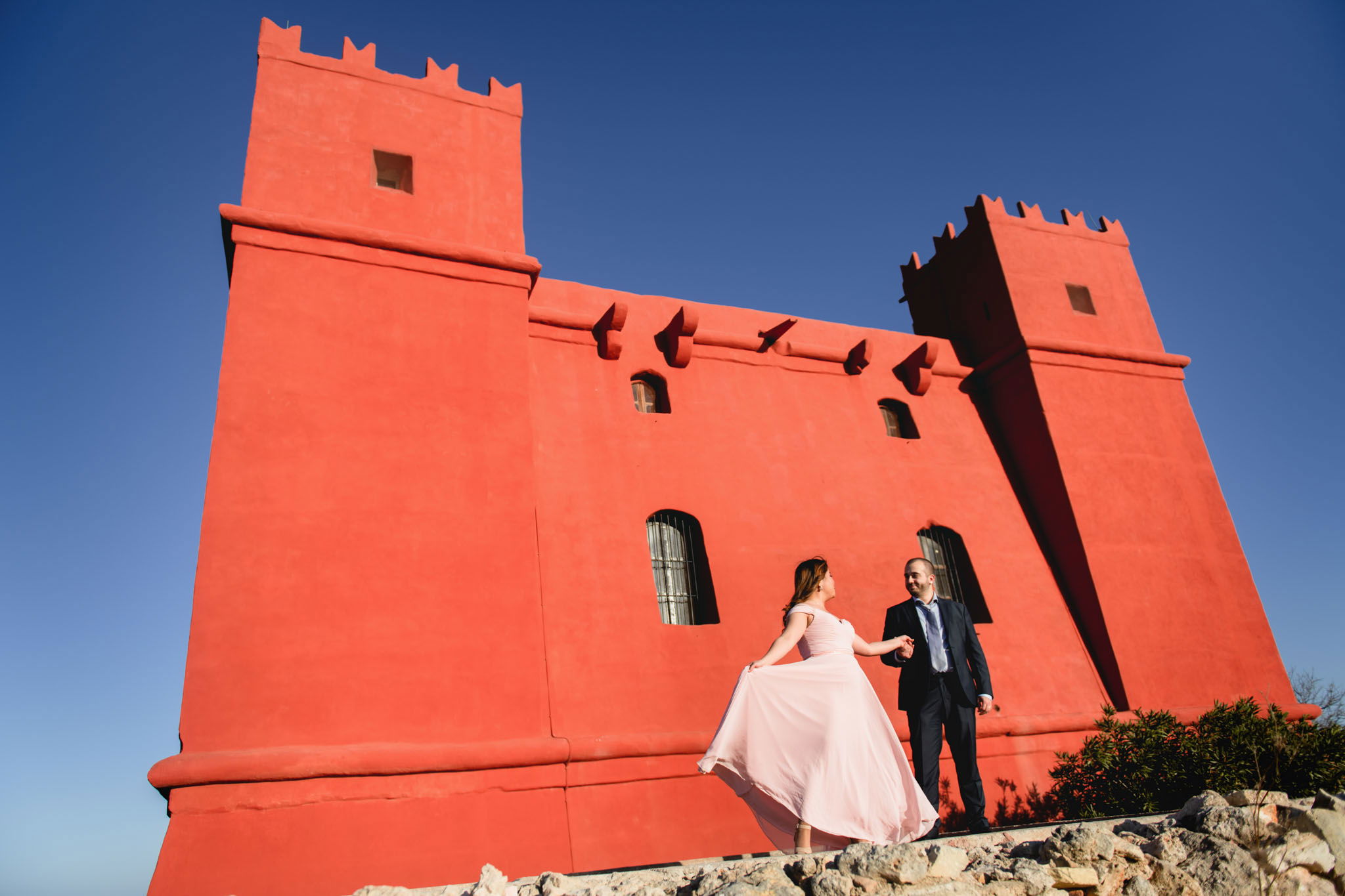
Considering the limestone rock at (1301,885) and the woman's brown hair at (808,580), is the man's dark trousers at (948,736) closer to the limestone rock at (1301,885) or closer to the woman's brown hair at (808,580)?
the woman's brown hair at (808,580)

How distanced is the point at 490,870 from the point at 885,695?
19.5 ft

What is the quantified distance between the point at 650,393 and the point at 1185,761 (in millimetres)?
6343

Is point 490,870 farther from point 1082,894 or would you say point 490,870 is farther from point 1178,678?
point 1178,678

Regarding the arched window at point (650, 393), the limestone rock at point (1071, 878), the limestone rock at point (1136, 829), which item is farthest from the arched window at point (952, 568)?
the limestone rock at point (1071, 878)

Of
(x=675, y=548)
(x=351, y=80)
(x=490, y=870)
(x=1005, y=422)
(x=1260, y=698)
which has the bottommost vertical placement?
(x=490, y=870)

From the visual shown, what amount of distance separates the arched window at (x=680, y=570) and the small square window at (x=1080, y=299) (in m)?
7.14

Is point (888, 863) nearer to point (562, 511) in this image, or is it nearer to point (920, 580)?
point (920, 580)

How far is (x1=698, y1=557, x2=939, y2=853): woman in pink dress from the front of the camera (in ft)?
16.5

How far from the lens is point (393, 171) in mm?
9984

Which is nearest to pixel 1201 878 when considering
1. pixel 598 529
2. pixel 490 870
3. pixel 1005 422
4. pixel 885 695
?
pixel 490 870

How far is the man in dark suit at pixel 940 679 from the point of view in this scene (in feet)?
21.1

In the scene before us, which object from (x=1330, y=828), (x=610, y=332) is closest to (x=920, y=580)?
(x=1330, y=828)

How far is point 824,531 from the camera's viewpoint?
33.7ft

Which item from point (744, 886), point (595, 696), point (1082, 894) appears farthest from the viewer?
point (595, 696)
